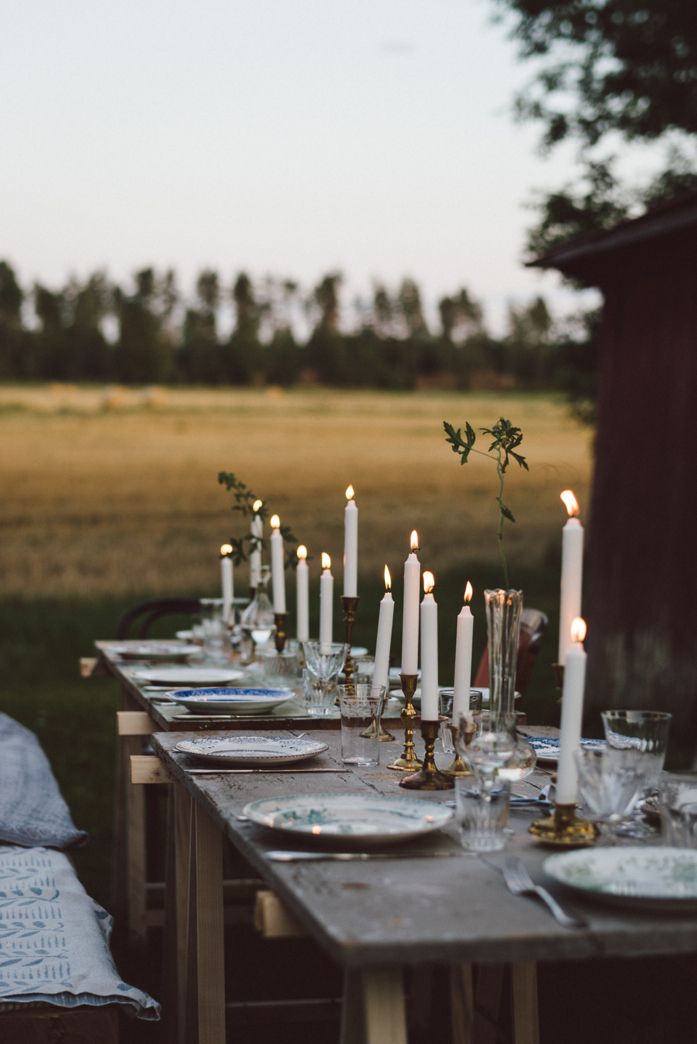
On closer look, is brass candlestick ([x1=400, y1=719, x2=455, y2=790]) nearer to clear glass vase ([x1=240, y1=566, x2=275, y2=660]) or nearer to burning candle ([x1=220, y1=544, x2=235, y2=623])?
clear glass vase ([x1=240, y1=566, x2=275, y2=660])

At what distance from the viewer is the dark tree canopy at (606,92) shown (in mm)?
15352

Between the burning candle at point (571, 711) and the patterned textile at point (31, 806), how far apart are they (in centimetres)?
232

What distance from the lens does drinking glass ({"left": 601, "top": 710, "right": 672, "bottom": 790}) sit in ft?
7.07

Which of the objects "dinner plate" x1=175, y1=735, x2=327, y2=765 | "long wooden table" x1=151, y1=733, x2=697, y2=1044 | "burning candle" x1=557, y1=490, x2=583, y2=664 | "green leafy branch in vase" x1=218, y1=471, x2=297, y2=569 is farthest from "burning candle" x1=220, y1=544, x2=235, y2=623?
"burning candle" x1=557, y1=490, x2=583, y2=664

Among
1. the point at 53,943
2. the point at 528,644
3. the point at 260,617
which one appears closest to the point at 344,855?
the point at 53,943

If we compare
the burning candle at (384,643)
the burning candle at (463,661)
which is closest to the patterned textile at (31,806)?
the burning candle at (384,643)

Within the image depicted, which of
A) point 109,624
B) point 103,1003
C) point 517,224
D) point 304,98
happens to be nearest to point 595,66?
point 517,224

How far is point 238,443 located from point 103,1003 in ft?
91.8

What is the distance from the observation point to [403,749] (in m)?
3.09

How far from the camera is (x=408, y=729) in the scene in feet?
9.31

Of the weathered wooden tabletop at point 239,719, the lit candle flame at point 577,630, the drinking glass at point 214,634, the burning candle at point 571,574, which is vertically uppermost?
the burning candle at point 571,574

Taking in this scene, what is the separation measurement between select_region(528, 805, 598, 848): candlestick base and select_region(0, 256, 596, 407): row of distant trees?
81.4 feet

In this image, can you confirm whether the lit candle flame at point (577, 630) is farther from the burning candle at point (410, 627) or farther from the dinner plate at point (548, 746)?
the dinner plate at point (548, 746)

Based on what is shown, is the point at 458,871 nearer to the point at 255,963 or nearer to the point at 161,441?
the point at 255,963
